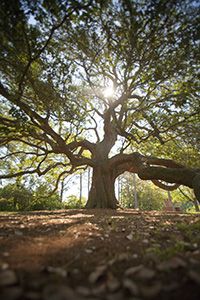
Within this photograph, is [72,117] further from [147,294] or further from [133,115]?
[147,294]

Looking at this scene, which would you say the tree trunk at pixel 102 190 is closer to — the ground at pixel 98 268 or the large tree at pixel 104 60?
the large tree at pixel 104 60

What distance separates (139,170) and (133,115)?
8.88 feet

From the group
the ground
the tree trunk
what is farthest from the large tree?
the ground

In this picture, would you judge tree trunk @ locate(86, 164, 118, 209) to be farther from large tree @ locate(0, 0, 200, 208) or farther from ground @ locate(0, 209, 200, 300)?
ground @ locate(0, 209, 200, 300)

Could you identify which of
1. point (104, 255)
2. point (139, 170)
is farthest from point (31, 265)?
point (139, 170)

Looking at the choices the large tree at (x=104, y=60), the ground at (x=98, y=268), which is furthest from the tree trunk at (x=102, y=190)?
the ground at (x=98, y=268)

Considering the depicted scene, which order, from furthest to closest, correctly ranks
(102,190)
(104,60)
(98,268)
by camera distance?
(102,190)
(104,60)
(98,268)

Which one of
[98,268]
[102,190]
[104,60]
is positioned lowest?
[98,268]

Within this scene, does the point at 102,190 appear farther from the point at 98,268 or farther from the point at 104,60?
the point at 98,268

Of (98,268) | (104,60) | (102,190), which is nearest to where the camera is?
(98,268)

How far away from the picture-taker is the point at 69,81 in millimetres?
6031

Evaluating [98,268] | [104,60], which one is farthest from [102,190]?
[98,268]

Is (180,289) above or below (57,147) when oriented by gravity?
below

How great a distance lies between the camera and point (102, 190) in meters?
9.05
